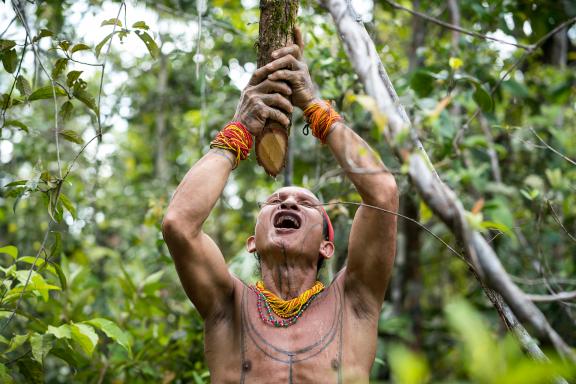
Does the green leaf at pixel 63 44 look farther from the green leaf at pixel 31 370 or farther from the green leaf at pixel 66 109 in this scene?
the green leaf at pixel 31 370

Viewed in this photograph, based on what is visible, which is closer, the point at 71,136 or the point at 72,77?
the point at 72,77

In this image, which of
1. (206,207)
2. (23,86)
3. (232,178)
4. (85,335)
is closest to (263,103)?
(206,207)

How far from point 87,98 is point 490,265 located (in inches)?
82.1

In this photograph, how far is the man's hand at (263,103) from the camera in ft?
8.69

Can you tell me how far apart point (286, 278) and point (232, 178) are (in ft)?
13.7

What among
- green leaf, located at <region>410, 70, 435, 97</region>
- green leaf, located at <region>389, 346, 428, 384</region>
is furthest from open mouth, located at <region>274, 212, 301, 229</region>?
green leaf, located at <region>389, 346, 428, 384</region>

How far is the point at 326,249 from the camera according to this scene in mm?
3041

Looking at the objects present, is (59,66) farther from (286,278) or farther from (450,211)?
(450,211)

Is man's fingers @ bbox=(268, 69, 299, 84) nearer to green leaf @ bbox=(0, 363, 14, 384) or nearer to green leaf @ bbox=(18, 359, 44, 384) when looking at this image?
green leaf @ bbox=(0, 363, 14, 384)

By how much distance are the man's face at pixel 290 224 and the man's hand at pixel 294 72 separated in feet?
1.56

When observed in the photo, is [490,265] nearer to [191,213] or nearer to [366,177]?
[366,177]

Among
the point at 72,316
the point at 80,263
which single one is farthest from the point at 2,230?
the point at 72,316

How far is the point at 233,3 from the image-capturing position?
19.4ft

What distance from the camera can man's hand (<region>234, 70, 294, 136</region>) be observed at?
2648 millimetres
